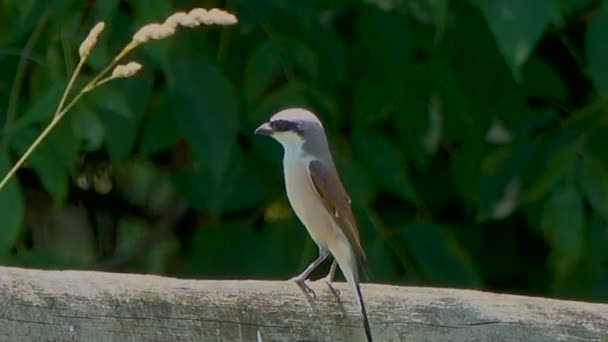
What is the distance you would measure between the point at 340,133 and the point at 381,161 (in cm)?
17

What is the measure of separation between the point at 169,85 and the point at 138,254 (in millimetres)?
996

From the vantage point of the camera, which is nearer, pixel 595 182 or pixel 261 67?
pixel 261 67

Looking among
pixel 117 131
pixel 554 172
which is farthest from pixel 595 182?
pixel 117 131

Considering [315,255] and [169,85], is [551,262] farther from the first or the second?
[169,85]

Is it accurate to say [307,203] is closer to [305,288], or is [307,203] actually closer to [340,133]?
[305,288]

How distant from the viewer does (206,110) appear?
4.07 meters

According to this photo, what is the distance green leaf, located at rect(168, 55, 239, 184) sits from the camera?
4066 mm

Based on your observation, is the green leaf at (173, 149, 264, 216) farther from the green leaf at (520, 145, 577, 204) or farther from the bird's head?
the bird's head

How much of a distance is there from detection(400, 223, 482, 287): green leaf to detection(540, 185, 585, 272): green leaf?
320 millimetres

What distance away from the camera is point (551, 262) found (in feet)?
15.6

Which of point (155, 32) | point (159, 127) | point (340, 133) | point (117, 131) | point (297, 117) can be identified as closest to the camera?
point (155, 32)

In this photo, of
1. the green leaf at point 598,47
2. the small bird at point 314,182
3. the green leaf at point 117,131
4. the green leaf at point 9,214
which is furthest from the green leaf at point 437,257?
the green leaf at point 9,214

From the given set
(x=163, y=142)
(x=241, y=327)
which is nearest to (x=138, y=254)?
(x=163, y=142)

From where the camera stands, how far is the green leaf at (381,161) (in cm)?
437
